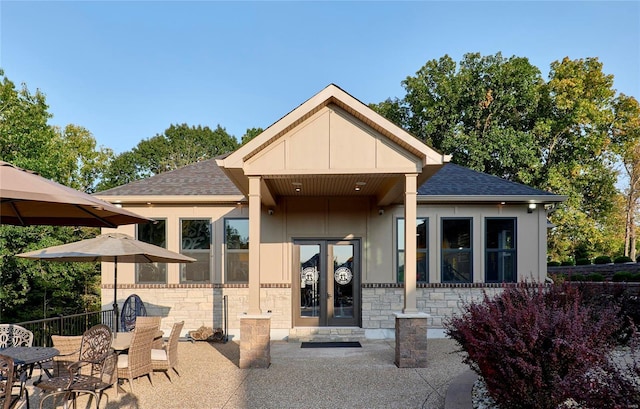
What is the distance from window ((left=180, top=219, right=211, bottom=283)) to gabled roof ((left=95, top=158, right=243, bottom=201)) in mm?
778

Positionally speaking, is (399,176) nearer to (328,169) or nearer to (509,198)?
(328,169)

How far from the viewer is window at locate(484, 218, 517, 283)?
1049 cm

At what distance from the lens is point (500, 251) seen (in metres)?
10.5

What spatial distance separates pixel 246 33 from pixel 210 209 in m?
9.81

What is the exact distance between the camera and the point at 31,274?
17.4 m

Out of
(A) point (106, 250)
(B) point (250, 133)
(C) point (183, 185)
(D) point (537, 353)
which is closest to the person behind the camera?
(D) point (537, 353)

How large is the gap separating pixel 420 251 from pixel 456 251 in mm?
919

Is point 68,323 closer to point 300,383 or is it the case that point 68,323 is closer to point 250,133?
point 300,383

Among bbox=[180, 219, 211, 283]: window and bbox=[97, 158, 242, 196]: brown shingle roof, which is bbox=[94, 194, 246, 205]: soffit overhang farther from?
bbox=[180, 219, 211, 283]: window

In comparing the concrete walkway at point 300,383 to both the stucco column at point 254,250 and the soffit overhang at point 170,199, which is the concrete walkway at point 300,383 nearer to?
the stucco column at point 254,250

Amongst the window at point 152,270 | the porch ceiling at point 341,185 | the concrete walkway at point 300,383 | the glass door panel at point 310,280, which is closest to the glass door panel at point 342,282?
the glass door panel at point 310,280

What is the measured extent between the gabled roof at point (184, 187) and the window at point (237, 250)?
764 mm

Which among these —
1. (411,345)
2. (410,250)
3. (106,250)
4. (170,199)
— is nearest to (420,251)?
(410,250)

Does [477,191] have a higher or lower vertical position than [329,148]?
lower
